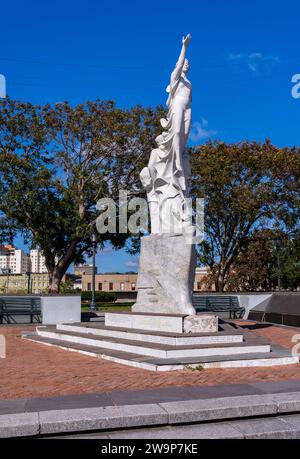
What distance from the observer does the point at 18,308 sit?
17.3 m

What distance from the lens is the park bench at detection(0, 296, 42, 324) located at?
17.0 m

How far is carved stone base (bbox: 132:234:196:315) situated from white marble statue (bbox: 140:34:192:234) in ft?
1.64

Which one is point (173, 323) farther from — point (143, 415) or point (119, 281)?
point (119, 281)

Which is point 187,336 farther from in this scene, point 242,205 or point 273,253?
point 273,253

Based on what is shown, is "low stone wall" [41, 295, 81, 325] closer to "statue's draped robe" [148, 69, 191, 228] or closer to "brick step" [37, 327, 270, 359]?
"statue's draped robe" [148, 69, 191, 228]

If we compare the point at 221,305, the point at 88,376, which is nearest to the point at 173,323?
the point at 88,376

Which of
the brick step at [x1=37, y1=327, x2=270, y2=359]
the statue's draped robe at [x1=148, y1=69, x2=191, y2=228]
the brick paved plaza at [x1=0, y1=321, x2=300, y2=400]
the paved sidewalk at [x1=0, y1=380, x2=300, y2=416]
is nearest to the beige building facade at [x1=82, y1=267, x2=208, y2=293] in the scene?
the statue's draped robe at [x1=148, y1=69, x2=191, y2=228]

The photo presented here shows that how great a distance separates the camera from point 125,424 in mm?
4824

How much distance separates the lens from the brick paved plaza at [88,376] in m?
6.55

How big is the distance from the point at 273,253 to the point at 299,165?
17526 mm

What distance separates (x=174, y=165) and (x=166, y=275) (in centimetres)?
290

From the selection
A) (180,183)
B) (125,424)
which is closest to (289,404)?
(125,424)

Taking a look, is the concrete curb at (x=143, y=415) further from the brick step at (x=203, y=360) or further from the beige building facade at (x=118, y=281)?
the beige building facade at (x=118, y=281)

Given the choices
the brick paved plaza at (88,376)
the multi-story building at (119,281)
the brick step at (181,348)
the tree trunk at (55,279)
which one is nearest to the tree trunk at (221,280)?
A: the tree trunk at (55,279)
